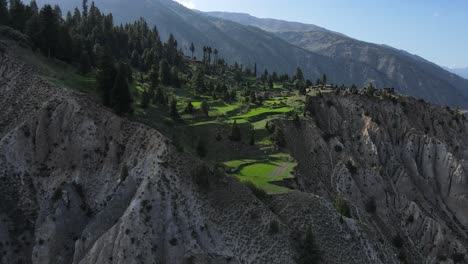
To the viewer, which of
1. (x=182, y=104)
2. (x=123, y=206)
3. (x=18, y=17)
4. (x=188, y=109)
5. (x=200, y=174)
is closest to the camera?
(x=123, y=206)

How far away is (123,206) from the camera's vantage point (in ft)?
136

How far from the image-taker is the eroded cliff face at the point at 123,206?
39.2 meters

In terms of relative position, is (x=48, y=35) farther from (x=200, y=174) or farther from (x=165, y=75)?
(x=200, y=174)

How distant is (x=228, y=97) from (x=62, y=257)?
5261 centimetres

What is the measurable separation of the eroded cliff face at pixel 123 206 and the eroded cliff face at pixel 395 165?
13073mm

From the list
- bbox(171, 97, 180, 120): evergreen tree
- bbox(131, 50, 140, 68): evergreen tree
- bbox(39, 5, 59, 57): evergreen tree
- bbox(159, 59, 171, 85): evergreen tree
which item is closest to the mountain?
bbox(39, 5, 59, 57): evergreen tree

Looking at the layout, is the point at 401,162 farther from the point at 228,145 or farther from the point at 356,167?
the point at 228,145

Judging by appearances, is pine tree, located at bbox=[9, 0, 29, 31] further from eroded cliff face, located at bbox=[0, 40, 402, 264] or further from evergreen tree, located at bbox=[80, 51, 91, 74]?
eroded cliff face, located at bbox=[0, 40, 402, 264]

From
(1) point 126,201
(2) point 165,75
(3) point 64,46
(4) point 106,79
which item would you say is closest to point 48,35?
(3) point 64,46

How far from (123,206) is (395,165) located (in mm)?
55432

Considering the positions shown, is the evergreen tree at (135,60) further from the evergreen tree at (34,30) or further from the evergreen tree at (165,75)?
the evergreen tree at (34,30)

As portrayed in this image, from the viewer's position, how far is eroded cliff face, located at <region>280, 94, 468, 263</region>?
2679 inches

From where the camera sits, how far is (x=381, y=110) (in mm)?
88312

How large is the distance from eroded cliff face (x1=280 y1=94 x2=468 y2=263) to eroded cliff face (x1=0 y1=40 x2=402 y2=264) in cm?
1307
